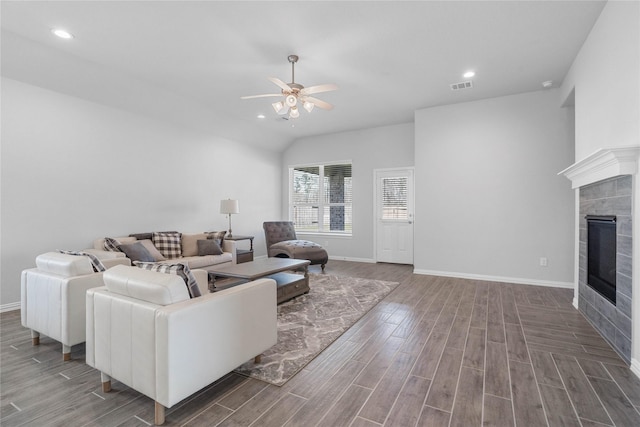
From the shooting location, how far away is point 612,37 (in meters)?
2.65

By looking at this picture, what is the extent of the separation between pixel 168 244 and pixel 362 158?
174 inches

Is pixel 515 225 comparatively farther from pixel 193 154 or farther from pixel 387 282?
pixel 193 154

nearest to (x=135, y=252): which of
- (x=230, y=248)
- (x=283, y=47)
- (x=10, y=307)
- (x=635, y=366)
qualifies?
(x=10, y=307)

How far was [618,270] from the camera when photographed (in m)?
2.55

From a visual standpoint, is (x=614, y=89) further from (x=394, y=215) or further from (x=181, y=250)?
(x=181, y=250)

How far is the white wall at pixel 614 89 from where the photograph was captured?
7.38ft

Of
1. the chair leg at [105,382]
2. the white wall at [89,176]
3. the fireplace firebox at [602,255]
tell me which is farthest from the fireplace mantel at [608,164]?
the white wall at [89,176]

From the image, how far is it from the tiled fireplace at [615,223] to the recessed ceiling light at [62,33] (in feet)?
16.7

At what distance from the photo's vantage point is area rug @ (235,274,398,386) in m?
2.29

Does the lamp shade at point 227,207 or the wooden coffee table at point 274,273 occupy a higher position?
the lamp shade at point 227,207

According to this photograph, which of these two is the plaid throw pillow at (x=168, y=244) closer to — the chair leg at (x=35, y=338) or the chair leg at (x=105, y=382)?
the chair leg at (x=35, y=338)

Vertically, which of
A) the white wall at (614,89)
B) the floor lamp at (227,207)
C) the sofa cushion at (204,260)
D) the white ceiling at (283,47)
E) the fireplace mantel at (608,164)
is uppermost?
the white ceiling at (283,47)

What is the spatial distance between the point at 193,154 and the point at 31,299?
3652 millimetres

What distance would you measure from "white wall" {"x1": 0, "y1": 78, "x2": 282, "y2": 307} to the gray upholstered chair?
1.06 metres
